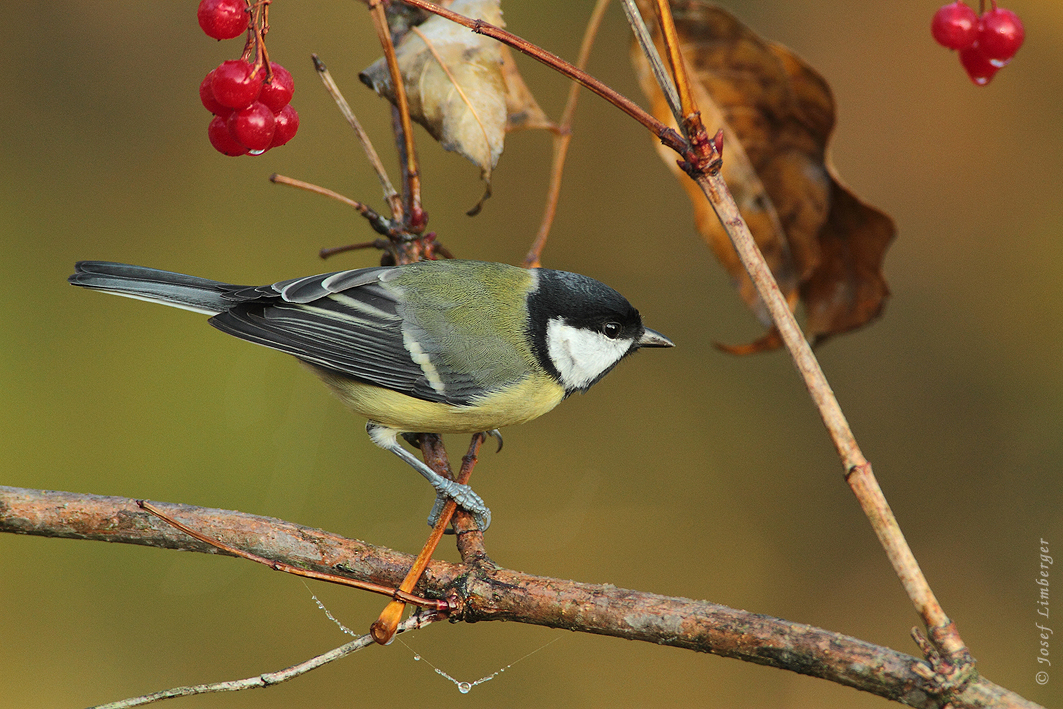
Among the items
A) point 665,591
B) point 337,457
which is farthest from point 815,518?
point 337,457

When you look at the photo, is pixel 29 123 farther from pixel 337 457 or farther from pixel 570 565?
pixel 570 565

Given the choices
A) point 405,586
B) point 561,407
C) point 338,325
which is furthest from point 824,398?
point 561,407

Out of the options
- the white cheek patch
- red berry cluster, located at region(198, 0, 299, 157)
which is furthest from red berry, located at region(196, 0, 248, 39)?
the white cheek patch

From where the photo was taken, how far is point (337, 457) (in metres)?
2.35

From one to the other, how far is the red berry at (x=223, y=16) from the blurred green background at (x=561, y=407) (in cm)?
134

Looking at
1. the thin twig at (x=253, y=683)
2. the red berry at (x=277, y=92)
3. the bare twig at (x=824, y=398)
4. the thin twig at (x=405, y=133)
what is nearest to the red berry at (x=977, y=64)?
the bare twig at (x=824, y=398)

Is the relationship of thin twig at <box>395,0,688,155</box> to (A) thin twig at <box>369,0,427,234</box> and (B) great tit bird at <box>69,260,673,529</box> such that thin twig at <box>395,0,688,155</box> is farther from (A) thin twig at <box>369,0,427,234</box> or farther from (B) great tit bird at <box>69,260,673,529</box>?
(B) great tit bird at <box>69,260,673,529</box>

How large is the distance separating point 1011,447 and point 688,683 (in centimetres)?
105

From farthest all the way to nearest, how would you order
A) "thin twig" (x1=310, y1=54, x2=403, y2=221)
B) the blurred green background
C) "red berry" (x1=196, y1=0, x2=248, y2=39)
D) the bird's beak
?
the blurred green background < the bird's beak < "thin twig" (x1=310, y1=54, x2=403, y2=221) < "red berry" (x1=196, y1=0, x2=248, y2=39)

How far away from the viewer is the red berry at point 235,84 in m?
1.13

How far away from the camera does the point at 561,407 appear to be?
2436 mm

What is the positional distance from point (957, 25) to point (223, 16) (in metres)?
1.10

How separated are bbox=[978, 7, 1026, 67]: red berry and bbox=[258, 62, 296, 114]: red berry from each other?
109cm

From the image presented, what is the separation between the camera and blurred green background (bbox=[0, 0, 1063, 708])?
213 cm
